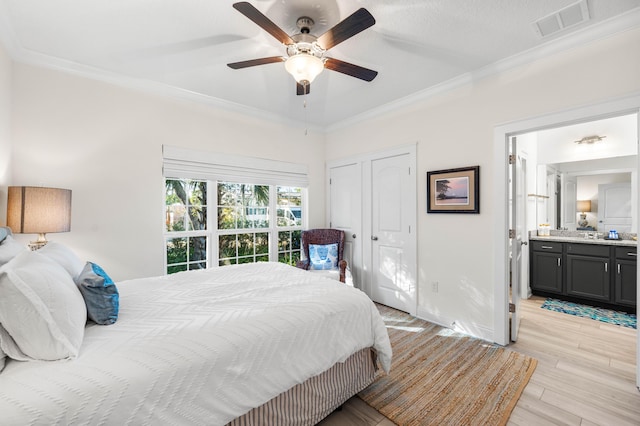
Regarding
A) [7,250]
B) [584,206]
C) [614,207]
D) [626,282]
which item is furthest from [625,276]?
[7,250]

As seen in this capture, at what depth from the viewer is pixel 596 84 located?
7.13 ft

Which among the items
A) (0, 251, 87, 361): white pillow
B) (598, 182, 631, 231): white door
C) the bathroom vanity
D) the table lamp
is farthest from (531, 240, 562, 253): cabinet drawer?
the table lamp

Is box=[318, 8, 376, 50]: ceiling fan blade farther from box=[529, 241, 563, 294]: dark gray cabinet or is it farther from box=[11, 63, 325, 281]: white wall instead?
box=[529, 241, 563, 294]: dark gray cabinet

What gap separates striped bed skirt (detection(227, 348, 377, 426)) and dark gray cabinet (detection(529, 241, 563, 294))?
3.45m

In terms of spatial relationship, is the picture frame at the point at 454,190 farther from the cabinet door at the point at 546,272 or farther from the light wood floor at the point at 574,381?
the cabinet door at the point at 546,272

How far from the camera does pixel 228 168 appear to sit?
3.58 metres

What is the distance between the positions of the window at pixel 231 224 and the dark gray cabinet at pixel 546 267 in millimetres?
3481

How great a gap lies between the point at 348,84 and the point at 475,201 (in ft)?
5.88

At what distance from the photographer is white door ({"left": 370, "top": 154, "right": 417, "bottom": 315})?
3438mm

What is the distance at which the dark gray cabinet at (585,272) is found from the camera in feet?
11.1

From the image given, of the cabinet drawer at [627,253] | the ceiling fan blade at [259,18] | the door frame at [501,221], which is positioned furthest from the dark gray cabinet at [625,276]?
the ceiling fan blade at [259,18]

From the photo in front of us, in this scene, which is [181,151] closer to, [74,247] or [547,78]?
[74,247]

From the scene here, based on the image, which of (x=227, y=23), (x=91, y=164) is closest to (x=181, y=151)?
(x=91, y=164)

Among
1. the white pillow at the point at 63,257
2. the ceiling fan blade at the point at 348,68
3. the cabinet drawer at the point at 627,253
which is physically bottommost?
the cabinet drawer at the point at 627,253
